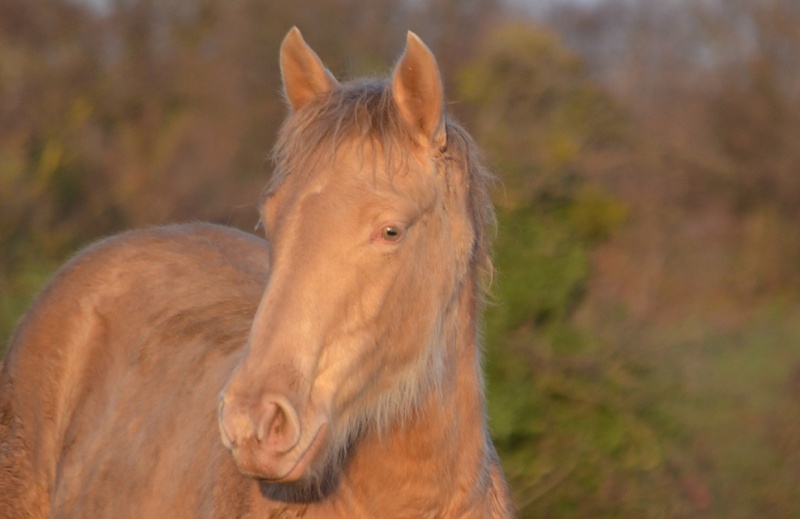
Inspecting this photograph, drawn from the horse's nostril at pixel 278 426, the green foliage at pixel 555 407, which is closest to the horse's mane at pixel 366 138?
the horse's nostril at pixel 278 426

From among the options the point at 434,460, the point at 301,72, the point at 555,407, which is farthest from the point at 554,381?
the point at 301,72

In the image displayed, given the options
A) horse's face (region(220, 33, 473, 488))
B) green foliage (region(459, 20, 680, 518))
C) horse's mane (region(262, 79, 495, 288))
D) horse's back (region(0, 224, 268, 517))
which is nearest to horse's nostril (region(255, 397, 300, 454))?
horse's face (region(220, 33, 473, 488))

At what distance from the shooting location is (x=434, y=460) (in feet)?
11.9

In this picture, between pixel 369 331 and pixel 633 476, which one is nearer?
pixel 369 331

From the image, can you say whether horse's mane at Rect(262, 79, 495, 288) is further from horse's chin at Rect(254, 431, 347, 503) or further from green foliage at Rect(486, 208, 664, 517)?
green foliage at Rect(486, 208, 664, 517)

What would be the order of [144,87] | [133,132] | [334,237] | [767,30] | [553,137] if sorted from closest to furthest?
[334,237], [553,137], [133,132], [144,87], [767,30]

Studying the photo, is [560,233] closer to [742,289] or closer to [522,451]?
[522,451]

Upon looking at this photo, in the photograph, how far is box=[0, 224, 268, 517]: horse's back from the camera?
4.47 meters

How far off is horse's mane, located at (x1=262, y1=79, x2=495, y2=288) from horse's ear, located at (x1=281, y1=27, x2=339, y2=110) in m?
0.11

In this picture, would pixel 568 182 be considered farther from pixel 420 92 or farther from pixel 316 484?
pixel 316 484

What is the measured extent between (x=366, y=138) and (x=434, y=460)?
993mm

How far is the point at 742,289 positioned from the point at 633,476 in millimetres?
10418

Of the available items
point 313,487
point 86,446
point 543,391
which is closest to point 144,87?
point 543,391

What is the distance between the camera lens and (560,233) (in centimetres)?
970
